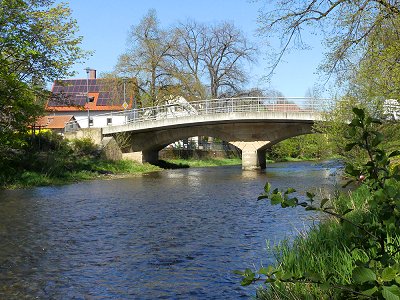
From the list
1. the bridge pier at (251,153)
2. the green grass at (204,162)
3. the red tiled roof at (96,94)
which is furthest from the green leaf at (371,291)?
the red tiled roof at (96,94)

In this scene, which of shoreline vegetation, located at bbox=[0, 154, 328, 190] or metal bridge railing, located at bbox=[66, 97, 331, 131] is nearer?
shoreline vegetation, located at bbox=[0, 154, 328, 190]

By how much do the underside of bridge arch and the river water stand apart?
22637 mm

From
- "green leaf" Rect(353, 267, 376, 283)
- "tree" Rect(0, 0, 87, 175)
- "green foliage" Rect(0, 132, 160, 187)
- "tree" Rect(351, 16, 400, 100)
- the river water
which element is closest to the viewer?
"green leaf" Rect(353, 267, 376, 283)

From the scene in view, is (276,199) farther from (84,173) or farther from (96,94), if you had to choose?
(96,94)

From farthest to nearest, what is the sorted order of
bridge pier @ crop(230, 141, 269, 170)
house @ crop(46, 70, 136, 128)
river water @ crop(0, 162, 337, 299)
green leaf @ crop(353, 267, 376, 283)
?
1. house @ crop(46, 70, 136, 128)
2. bridge pier @ crop(230, 141, 269, 170)
3. river water @ crop(0, 162, 337, 299)
4. green leaf @ crop(353, 267, 376, 283)

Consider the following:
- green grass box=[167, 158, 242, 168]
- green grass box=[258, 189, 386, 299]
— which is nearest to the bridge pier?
green grass box=[167, 158, 242, 168]

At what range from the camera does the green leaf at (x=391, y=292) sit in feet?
7.74

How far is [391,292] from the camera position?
7.84 ft

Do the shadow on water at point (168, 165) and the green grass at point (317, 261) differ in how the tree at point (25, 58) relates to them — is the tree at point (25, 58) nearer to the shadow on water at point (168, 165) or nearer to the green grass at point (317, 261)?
the green grass at point (317, 261)

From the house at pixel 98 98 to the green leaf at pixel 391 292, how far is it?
39.0 metres

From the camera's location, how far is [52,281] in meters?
6.47

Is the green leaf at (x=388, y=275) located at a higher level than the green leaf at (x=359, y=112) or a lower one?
lower

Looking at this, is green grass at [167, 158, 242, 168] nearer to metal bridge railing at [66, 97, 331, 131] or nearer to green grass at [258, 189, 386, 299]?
metal bridge railing at [66, 97, 331, 131]

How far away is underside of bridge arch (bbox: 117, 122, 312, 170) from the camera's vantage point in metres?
37.6
